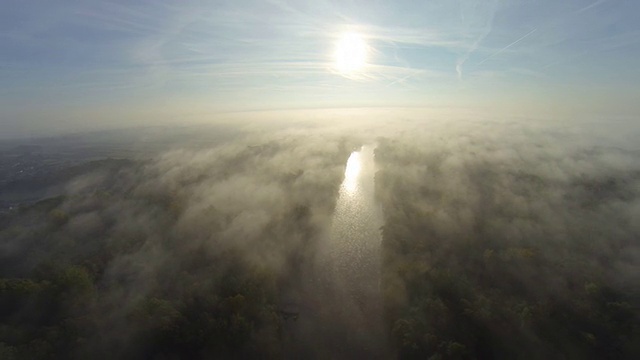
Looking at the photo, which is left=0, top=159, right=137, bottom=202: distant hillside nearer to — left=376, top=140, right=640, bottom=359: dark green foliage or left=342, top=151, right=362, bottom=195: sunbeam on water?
left=342, top=151, right=362, bottom=195: sunbeam on water

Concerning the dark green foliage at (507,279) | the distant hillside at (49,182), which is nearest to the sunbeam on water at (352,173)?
the dark green foliage at (507,279)

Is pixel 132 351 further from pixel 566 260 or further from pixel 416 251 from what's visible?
pixel 566 260

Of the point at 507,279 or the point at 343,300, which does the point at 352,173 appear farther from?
the point at 507,279

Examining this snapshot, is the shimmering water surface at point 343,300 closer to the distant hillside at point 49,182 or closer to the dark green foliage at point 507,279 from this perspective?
the dark green foliage at point 507,279

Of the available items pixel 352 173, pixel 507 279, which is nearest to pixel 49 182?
pixel 352 173

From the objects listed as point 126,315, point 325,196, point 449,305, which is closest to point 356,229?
point 325,196

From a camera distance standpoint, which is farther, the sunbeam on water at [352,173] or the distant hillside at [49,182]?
the distant hillside at [49,182]

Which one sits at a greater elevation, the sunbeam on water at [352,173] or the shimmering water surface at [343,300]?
the sunbeam on water at [352,173]

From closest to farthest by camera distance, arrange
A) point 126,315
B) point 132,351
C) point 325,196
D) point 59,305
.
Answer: point 132,351
point 126,315
point 59,305
point 325,196

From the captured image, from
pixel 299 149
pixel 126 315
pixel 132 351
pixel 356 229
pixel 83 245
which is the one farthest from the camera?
pixel 299 149
